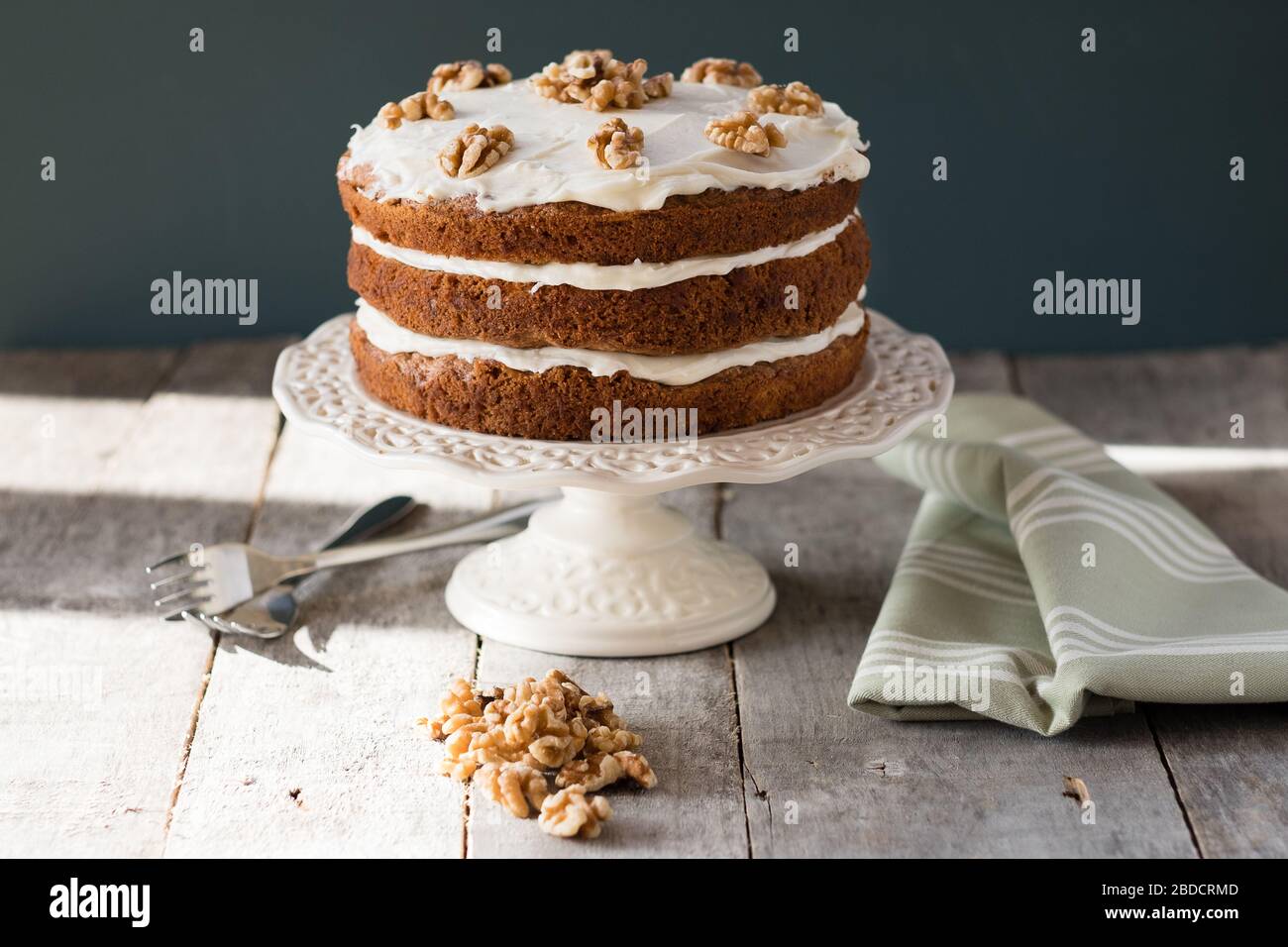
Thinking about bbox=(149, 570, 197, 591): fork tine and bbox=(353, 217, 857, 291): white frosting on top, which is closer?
bbox=(353, 217, 857, 291): white frosting on top

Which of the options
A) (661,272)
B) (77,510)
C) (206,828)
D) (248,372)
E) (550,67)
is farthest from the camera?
(248,372)

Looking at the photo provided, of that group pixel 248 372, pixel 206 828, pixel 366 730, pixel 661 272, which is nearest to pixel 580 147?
pixel 661 272

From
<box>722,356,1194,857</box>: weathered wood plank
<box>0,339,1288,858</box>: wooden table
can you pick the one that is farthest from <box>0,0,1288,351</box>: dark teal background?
<box>722,356,1194,857</box>: weathered wood plank

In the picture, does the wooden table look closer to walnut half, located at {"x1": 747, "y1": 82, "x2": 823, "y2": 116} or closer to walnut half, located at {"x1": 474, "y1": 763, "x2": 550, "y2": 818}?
walnut half, located at {"x1": 474, "y1": 763, "x2": 550, "y2": 818}

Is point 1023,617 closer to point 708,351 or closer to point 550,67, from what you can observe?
point 708,351

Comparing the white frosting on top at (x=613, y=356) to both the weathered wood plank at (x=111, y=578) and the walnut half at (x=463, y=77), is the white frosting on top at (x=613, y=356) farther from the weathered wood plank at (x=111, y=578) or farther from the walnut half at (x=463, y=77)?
the weathered wood plank at (x=111, y=578)
